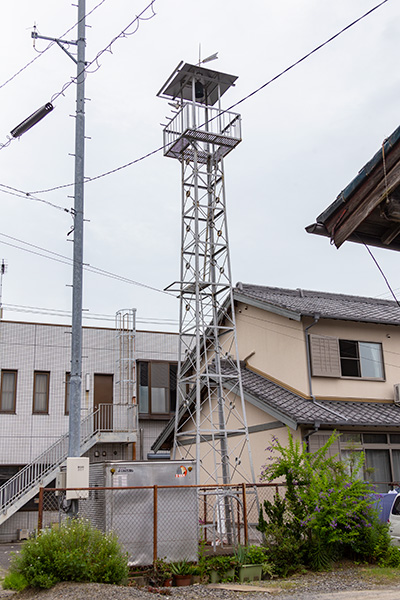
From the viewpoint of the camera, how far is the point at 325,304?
20.1m

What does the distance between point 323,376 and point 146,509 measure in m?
7.31

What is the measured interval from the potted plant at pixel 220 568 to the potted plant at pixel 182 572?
1.20 feet

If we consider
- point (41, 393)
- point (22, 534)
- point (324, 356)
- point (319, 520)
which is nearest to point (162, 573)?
point (319, 520)

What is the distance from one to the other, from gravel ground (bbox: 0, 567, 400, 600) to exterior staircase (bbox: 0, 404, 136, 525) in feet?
34.9

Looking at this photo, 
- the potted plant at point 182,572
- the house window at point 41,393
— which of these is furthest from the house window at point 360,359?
the house window at point 41,393

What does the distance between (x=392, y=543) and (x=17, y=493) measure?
1269cm

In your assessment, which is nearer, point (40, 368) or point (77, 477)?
point (77, 477)

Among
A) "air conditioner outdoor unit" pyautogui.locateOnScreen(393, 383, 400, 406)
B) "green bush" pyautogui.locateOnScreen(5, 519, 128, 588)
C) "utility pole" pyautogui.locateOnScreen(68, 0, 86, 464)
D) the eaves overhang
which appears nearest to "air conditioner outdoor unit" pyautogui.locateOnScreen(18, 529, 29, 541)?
"utility pole" pyautogui.locateOnScreen(68, 0, 86, 464)

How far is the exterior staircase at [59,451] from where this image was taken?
20.3m

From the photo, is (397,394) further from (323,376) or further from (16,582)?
(16,582)

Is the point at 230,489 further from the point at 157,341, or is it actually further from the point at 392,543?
the point at 157,341

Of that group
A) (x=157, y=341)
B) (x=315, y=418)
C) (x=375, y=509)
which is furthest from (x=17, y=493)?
(x=375, y=509)

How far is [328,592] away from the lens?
10.1 metres

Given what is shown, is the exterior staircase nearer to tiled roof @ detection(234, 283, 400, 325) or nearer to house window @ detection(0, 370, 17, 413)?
house window @ detection(0, 370, 17, 413)
